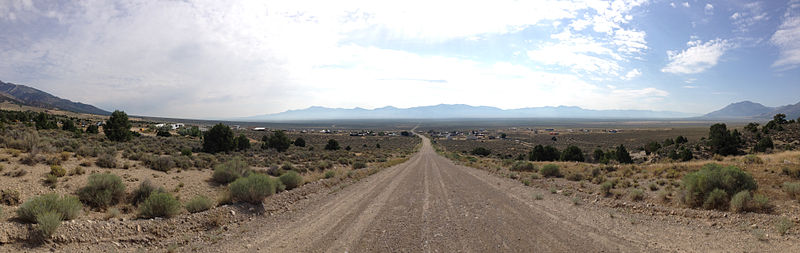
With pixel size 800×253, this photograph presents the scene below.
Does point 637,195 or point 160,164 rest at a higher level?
point 160,164

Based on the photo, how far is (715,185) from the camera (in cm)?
915

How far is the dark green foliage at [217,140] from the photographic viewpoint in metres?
28.2

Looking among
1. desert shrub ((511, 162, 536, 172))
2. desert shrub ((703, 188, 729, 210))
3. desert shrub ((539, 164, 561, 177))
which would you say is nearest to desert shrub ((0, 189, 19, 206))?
desert shrub ((703, 188, 729, 210))

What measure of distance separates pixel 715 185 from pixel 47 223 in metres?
16.5

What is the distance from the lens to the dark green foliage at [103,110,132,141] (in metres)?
28.5

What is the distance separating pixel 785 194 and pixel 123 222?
1747cm

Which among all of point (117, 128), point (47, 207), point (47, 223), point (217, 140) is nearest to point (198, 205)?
point (47, 207)

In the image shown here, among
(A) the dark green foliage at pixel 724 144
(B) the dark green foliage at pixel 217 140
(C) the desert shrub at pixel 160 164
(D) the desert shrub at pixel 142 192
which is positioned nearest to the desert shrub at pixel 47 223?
(D) the desert shrub at pixel 142 192

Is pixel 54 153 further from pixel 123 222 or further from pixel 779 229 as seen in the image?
pixel 779 229

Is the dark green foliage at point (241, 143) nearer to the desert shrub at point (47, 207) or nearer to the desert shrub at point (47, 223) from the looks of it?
the desert shrub at point (47, 207)

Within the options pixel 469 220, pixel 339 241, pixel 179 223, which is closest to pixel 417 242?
pixel 339 241

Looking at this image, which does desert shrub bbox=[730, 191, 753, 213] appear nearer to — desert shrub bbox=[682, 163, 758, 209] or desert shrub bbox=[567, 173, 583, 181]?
desert shrub bbox=[682, 163, 758, 209]

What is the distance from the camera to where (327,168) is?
76.3 ft

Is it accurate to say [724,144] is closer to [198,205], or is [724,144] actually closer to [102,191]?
[198,205]
